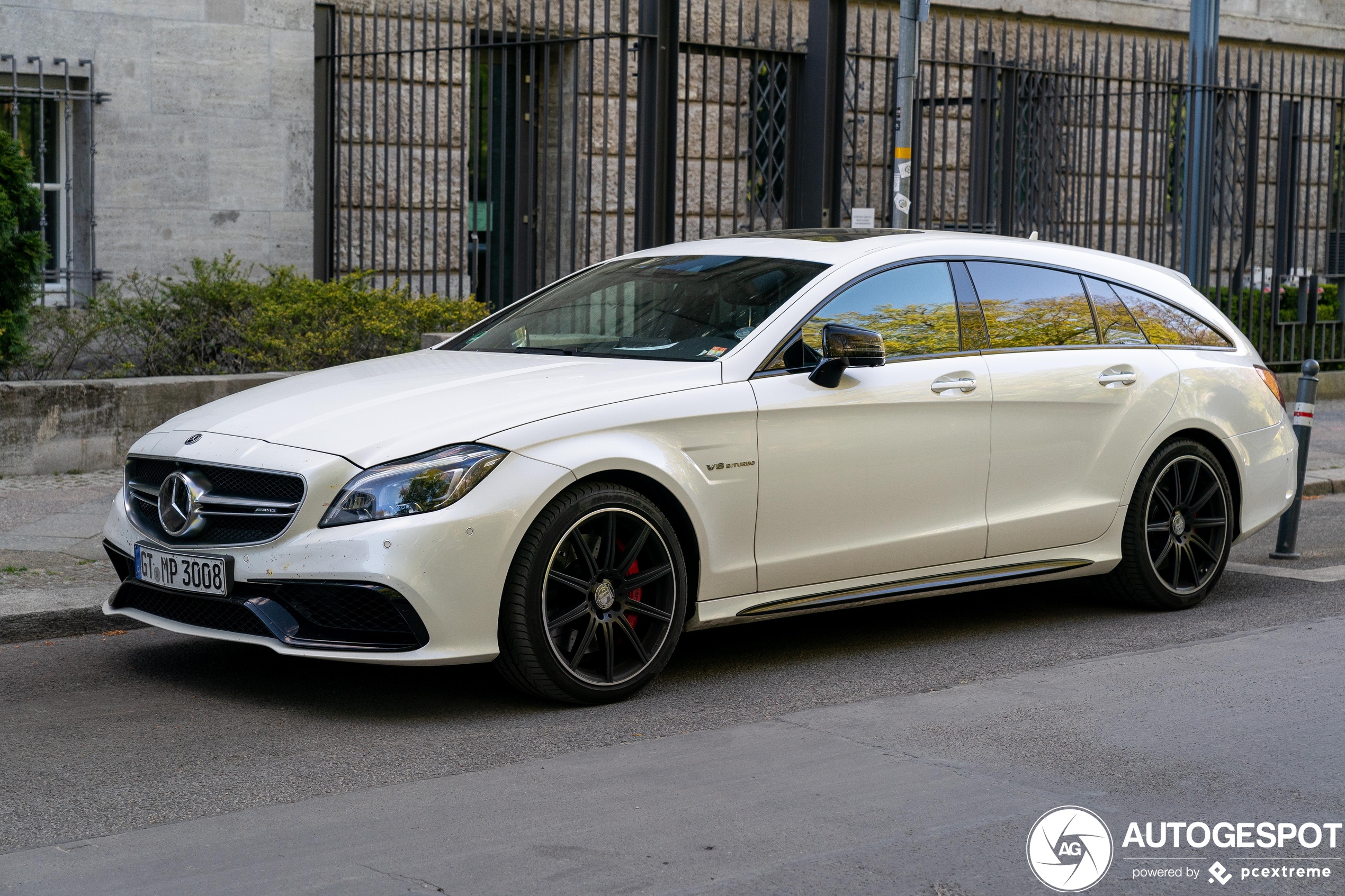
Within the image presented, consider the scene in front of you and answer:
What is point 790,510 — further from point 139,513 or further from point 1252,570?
point 1252,570

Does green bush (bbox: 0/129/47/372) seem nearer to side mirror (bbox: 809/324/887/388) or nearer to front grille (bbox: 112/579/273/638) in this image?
front grille (bbox: 112/579/273/638)

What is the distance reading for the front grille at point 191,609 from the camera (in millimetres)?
5113

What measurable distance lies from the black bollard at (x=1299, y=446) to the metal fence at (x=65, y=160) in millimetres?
8977

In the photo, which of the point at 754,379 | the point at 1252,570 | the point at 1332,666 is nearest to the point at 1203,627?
the point at 1332,666

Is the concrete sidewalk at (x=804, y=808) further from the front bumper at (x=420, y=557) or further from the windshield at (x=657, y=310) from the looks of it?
the windshield at (x=657, y=310)

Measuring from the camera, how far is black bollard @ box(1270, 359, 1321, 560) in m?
8.30

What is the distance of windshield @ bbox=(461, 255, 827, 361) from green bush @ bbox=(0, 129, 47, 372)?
396 centimetres

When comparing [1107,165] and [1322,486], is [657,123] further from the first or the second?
[1107,165]

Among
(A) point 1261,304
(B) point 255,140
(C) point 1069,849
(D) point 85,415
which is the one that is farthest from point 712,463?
(A) point 1261,304

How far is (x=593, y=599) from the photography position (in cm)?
531

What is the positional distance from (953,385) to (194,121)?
9.03 m

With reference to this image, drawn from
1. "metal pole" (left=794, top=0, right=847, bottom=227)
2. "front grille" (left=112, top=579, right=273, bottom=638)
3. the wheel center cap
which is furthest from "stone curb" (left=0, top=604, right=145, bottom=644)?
"metal pole" (left=794, top=0, right=847, bottom=227)

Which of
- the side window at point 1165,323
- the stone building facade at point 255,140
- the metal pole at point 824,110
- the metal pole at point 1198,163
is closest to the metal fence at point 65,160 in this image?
the stone building facade at point 255,140

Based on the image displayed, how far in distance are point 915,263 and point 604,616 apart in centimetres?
211
